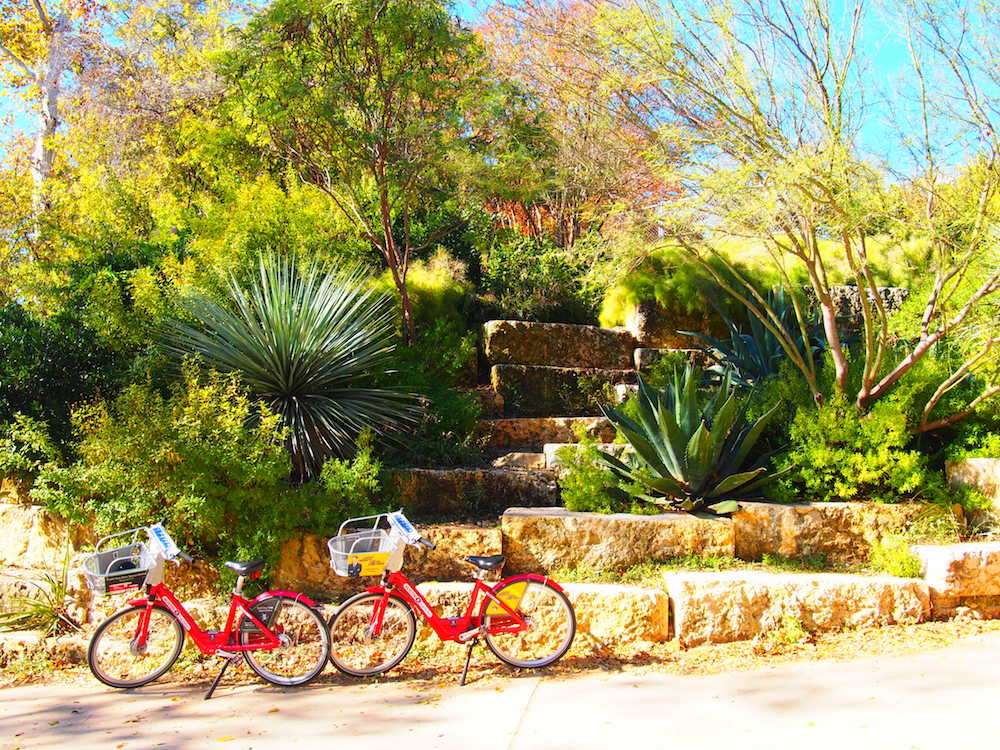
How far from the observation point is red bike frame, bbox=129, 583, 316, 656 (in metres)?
4.44

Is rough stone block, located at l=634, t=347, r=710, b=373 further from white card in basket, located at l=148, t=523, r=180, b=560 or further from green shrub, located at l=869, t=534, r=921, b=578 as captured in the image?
white card in basket, located at l=148, t=523, r=180, b=560

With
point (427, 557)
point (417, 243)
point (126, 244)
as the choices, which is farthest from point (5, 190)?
point (427, 557)

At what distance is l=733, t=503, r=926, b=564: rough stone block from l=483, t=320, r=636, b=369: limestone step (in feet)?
13.1

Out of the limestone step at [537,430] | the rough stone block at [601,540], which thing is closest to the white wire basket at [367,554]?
the rough stone block at [601,540]

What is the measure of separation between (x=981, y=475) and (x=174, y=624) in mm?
5619

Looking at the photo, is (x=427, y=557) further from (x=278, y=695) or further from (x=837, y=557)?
(x=837, y=557)

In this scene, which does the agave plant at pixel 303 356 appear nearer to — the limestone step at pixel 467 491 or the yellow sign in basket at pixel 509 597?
the limestone step at pixel 467 491

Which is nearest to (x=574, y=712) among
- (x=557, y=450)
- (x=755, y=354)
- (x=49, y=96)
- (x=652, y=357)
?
(x=557, y=450)

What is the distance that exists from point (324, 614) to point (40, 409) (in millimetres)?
3270

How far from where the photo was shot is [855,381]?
6.51 metres

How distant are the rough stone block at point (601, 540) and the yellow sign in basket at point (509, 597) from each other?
83cm

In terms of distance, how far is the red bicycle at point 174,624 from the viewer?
4441mm

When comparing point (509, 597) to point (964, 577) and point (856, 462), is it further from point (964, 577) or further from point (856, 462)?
point (964, 577)

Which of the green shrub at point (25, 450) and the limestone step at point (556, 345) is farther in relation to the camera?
the limestone step at point (556, 345)
